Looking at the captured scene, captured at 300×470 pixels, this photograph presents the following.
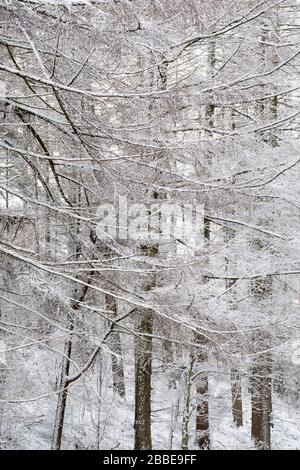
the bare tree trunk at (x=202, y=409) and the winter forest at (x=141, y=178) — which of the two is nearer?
the winter forest at (x=141, y=178)

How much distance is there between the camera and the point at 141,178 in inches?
149

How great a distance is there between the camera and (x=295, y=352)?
7.77 meters

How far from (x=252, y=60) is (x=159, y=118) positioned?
4020 mm

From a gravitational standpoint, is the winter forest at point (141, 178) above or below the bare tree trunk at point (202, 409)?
above

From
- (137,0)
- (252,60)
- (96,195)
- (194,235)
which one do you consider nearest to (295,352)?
(194,235)

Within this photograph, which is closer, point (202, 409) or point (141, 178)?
point (141, 178)

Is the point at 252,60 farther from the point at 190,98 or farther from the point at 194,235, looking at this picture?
the point at 190,98

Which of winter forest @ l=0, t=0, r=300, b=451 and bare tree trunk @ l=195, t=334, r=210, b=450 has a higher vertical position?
winter forest @ l=0, t=0, r=300, b=451

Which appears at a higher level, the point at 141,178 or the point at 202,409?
the point at 141,178

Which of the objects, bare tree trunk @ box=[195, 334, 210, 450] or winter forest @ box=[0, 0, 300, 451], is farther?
bare tree trunk @ box=[195, 334, 210, 450]

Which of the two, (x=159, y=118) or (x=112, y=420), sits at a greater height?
(x=159, y=118)

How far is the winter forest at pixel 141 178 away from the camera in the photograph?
3.13 metres

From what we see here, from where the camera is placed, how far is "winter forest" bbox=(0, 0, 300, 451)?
3.13 metres
